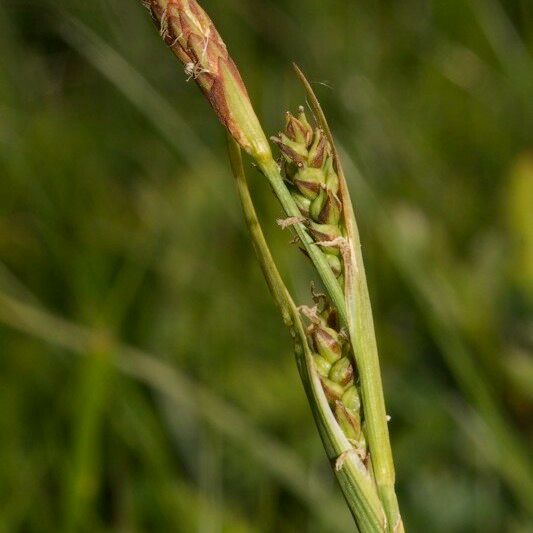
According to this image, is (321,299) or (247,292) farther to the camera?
(247,292)

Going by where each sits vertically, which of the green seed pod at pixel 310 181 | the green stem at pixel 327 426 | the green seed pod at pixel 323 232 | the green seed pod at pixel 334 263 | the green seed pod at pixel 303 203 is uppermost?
the green seed pod at pixel 310 181

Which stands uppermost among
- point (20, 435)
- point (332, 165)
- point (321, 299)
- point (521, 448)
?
point (332, 165)

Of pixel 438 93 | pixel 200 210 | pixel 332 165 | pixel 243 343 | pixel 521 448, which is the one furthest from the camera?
pixel 438 93

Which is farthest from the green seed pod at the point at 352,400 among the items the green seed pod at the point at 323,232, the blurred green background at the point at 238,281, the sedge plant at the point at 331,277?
the blurred green background at the point at 238,281

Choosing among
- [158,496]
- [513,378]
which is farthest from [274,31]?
[158,496]

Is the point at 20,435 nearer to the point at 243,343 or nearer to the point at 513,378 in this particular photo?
the point at 243,343

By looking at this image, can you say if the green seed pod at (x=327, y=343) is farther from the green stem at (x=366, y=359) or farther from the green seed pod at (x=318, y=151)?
the green seed pod at (x=318, y=151)

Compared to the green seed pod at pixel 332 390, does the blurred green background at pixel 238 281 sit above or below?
below

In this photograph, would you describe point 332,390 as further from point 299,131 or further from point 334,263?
point 299,131

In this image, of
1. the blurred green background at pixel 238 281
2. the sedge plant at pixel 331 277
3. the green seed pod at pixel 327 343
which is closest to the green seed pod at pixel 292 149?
the sedge plant at pixel 331 277

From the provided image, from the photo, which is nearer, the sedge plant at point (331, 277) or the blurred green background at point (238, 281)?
the sedge plant at point (331, 277)
